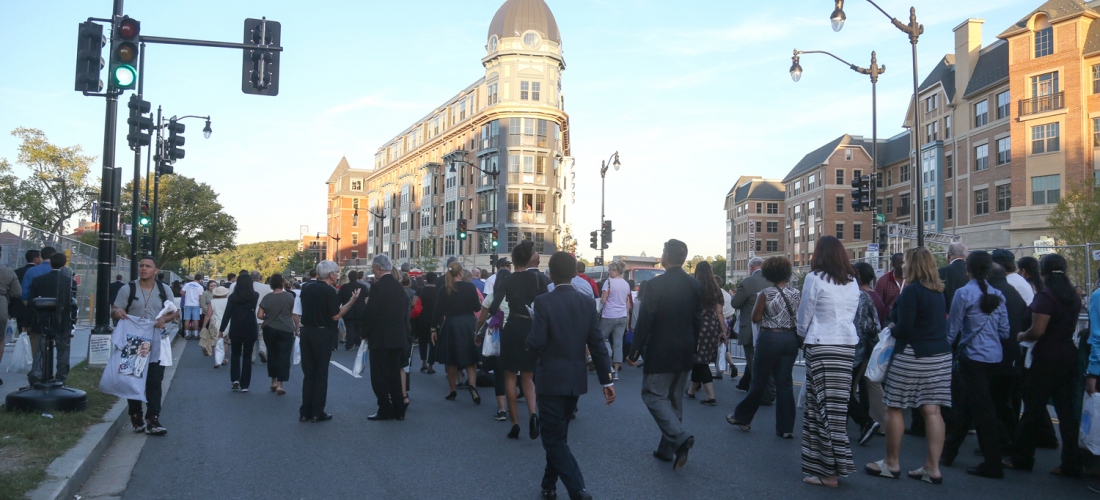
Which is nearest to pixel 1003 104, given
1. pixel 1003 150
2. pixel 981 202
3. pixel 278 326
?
pixel 1003 150

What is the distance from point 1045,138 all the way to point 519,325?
4147 centimetres

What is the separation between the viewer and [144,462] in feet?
22.9

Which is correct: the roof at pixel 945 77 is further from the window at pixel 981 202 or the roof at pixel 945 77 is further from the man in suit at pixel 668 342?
the man in suit at pixel 668 342

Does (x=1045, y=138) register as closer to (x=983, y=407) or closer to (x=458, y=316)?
(x=458, y=316)

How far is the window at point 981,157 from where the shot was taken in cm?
4606

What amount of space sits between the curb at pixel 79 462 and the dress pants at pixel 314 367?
192 centimetres

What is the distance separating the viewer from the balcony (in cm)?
3931

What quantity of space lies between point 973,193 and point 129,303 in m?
49.3

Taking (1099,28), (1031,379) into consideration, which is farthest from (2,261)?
(1099,28)

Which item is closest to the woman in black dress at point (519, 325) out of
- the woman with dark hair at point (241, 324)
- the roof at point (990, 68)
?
the woman with dark hair at point (241, 324)

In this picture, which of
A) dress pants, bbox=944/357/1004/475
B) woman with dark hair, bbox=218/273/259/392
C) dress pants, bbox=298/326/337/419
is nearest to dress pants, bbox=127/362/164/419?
dress pants, bbox=298/326/337/419

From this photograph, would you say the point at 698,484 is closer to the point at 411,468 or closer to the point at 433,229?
the point at 411,468

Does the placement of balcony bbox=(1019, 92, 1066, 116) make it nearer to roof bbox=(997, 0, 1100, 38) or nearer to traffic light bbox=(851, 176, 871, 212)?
roof bbox=(997, 0, 1100, 38)

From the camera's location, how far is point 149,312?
7.84m
